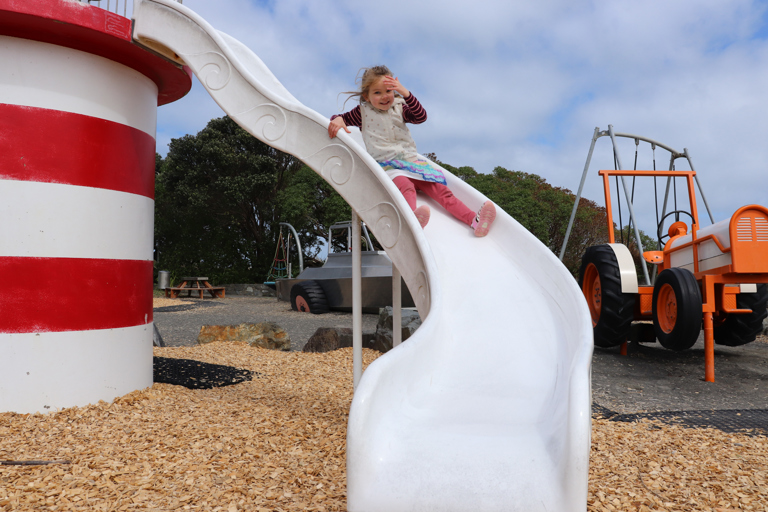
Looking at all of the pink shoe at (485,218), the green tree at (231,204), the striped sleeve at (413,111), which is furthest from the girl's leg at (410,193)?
the green tree at (231,204)

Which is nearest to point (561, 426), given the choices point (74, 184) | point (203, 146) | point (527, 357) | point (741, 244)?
point (527, 357)

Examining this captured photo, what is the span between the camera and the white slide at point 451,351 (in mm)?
1684

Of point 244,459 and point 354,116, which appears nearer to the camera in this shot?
point 244,459

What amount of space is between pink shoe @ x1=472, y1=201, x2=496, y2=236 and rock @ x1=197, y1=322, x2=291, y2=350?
355 centimetres

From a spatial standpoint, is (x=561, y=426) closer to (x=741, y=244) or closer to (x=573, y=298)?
(x=573, y=298)

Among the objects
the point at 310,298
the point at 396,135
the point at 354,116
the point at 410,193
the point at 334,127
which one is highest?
the point at 354,116

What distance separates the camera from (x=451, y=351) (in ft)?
7.96

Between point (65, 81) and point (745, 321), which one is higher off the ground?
point (65, 81)

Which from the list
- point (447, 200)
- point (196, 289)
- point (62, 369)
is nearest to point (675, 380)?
point (447, 200)

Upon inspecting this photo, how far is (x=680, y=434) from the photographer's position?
3.00 m

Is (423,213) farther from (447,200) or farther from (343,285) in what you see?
(343,285)

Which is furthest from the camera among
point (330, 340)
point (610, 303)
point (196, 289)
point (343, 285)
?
point (196, 289)

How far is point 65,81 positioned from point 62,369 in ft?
5.67

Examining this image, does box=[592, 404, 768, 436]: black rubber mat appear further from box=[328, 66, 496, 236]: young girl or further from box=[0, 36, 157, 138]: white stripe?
box=[0, 36, 157, 138]: white stripe
